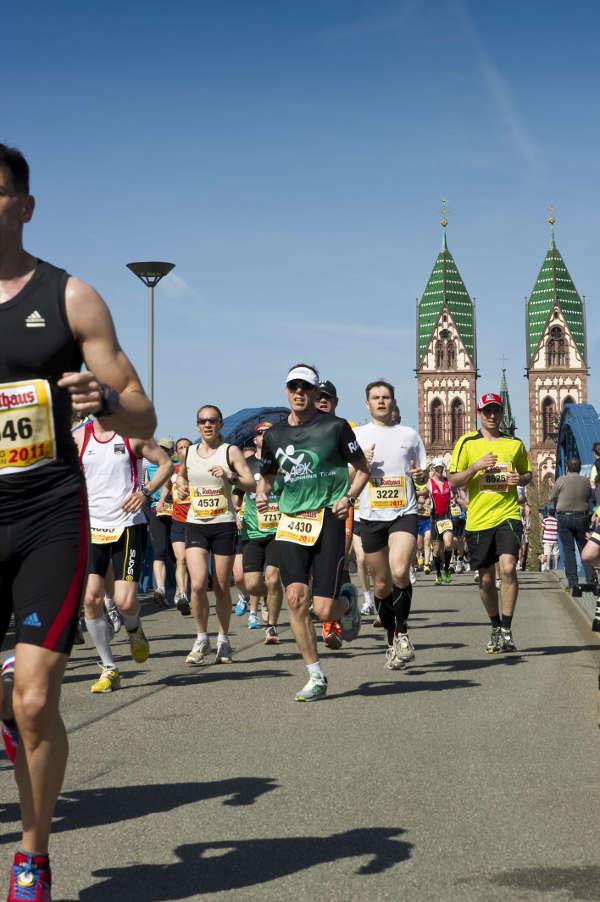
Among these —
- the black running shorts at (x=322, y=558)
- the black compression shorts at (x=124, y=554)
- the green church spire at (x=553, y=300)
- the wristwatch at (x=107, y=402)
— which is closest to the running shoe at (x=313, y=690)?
the black running shorts at (x=322, y=558)

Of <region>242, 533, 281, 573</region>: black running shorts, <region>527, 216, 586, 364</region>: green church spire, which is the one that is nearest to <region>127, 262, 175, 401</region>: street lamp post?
<region>242, 533, 281, 573</region>: black running shorts

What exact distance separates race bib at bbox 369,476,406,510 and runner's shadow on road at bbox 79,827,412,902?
18.3 feet

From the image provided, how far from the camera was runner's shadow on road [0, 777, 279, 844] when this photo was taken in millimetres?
4902

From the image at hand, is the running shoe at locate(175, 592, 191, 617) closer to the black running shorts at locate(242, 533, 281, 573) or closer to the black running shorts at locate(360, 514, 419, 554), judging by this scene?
the black running shorts at locate(242, 533, 281, 573)

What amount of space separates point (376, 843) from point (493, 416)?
6.61m

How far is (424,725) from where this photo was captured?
7.06 meters

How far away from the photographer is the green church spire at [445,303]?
531ft

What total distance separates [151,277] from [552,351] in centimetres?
14070

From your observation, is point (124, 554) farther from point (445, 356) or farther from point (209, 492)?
point (445, 356)

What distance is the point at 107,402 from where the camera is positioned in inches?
136

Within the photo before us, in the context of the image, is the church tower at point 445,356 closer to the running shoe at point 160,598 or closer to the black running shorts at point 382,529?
the running shoe at point 160,598

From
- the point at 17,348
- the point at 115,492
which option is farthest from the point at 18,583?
the point at 115,492

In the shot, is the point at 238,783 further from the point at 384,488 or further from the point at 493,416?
the point at 493,416

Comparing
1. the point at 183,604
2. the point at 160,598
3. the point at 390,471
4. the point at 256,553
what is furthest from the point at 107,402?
the point at 160,598
